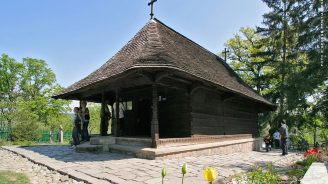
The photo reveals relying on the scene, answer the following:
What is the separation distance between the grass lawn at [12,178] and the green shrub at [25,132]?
12.3 meters

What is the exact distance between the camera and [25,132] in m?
18.2

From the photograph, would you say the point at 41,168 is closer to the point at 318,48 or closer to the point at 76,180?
the point at 76,180

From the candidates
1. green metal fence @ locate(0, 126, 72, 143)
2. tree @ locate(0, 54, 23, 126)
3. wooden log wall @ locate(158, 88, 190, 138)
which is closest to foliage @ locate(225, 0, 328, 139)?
wooden log wall @ locate(158, 88, 190, 138)

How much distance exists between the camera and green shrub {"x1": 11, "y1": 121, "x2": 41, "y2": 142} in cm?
1775

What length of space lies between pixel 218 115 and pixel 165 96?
2.67 m

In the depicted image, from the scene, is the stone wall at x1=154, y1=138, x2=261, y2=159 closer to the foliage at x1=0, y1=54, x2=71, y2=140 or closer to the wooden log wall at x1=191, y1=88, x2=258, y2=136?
the wooden log wall at x1=191, y1=88, x2=258, y2=136

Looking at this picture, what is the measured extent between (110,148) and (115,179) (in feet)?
14.7

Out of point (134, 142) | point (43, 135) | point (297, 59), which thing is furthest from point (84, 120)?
point (297, 59)

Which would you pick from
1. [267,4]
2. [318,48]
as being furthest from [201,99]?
[267,4]

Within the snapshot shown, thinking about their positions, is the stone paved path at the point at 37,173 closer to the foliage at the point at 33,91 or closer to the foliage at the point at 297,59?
the foliage at the point at 297,59

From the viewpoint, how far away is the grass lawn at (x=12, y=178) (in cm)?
568

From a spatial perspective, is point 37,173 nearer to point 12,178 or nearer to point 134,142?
point 12,178

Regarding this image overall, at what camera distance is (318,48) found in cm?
1800

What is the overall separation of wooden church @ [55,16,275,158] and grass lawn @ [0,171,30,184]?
3225 mm
